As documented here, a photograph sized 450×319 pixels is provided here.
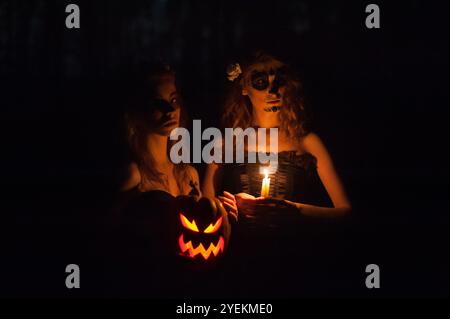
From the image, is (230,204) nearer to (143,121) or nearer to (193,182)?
(193,182)

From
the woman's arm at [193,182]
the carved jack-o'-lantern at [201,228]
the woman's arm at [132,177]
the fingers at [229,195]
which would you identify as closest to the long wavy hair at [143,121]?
the woman's arm at [132,177]

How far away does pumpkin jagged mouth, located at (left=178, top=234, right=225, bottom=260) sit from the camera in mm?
3717

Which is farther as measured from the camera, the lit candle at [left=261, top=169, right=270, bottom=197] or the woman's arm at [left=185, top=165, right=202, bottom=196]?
the woman's arm at [left=185, top=165, right=202, bottom=196]

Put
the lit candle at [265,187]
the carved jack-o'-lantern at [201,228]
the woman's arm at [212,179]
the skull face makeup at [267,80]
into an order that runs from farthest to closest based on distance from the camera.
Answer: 1. the woman's arm at [212,179]
2. the skull face makeup at [267,80]
3. the carved jack-o'-lantern at [201,228]
4. the lit candle at [265,187]

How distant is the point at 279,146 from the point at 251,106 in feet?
0.95

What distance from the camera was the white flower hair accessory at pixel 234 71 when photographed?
12.6ft

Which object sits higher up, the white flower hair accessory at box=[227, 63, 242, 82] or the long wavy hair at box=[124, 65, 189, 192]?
the white flower hair accessory at box=[227, 63, 242, 82]

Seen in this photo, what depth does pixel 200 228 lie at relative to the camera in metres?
3.68

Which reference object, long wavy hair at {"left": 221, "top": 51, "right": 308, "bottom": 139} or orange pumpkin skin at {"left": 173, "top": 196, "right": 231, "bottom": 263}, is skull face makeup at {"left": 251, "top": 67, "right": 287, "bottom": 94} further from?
orange pumpkin skin at {"left": 173, "top": 196, "right": 231, "bottom": 263}

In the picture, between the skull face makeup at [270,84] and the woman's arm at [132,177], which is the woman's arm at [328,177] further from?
the woman's arm at [132,177]

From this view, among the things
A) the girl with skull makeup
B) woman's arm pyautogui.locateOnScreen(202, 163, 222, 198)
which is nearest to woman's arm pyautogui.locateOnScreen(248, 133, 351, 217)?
the girl with skull makeup

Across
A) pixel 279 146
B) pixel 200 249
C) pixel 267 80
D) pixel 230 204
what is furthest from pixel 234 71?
pixel 200 249

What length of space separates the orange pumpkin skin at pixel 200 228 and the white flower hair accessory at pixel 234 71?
2.35ft

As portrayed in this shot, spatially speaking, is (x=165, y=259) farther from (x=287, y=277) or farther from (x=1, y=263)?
(x=1, y=263)
